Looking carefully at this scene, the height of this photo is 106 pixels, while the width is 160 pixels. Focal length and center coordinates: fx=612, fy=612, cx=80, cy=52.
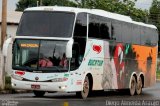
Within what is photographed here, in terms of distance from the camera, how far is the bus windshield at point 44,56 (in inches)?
923

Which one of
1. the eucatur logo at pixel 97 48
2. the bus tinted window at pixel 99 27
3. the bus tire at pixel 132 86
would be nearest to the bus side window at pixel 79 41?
the bus tinted window at pixel 99 27

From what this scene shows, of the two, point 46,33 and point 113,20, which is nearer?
point 46,33

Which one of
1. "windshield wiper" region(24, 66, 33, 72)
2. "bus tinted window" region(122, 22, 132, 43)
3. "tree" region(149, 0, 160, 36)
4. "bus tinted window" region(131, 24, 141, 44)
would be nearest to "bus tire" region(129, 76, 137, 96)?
"bus tinted window" region(131, 24, 141, 44)

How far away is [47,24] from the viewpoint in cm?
2395

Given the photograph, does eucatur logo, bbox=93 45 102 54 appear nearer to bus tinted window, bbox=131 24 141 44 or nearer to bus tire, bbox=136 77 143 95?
bus tinted window, bbox=131 24 141 44

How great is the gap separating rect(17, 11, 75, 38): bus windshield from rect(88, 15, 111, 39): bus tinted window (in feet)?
4.69

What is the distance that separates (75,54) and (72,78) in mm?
973

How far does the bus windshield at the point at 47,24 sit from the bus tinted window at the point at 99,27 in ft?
4.69

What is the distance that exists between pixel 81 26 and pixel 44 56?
2.00m

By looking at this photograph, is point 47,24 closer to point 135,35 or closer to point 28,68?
point 28,68

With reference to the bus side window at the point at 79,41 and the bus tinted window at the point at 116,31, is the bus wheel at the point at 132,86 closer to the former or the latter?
the bus tinted window at the point at 116,31

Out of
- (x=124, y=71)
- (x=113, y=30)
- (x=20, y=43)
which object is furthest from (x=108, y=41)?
(x=20, y=43)

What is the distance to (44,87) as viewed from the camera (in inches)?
922

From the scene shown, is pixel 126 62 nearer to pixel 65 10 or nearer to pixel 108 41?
pixel 108 41
